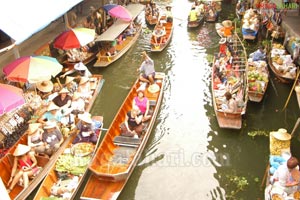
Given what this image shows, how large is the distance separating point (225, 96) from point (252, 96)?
4.34 feet

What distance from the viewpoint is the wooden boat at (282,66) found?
43.3 ft

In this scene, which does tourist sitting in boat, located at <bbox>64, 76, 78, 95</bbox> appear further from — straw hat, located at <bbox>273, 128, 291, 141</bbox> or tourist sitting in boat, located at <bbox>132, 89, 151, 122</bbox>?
straw hat, located at <bbox>273, 128, 291, 141</bbox>

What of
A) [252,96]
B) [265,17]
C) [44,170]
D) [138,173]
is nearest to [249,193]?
[138,173]

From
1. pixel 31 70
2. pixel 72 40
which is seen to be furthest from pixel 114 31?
pixel 31 70

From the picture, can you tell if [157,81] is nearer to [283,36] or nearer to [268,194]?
[268,194]

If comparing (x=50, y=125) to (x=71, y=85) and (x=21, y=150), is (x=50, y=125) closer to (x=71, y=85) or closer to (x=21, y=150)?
(x=21, y=150)

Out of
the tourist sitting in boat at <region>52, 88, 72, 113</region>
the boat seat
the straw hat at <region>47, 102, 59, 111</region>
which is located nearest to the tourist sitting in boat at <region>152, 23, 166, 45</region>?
the tourist sitting in boat at <region>52, 88, 72, 113</region>

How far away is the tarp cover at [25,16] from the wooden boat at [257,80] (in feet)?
26.8

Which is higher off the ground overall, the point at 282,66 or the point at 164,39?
the point at 164,39

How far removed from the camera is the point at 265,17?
63.9 ft

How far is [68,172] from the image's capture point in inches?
349

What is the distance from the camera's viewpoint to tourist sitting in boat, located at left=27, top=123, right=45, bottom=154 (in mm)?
9156

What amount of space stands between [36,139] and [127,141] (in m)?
2.70

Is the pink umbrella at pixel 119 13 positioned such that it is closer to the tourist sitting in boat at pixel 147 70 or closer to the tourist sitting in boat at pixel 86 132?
the tourist sitting in boat at pixel 147 70
